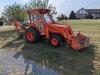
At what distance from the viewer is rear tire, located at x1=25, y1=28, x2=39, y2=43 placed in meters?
17.1

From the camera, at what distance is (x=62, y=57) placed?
13.7m

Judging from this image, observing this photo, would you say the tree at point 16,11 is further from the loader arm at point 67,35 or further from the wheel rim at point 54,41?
the wheel rim at point 54,41

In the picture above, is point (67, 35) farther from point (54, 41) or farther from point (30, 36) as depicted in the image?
point (30, 36)

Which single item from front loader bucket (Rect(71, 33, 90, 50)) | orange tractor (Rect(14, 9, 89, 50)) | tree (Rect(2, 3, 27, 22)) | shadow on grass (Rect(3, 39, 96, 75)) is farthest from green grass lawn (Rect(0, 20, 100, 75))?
tree (Rect(2, 3, 27, 22))

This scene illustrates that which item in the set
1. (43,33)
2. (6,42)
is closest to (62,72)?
(43,33)

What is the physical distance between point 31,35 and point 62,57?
429 cm

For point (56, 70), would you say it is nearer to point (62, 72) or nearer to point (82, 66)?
point (62, 72)

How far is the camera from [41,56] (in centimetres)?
1412

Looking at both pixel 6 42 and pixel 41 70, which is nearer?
pixel 41 70

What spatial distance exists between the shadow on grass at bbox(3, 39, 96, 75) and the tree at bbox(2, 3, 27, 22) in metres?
16.6

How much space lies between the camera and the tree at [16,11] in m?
33.6

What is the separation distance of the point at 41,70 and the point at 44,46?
4.91 metres

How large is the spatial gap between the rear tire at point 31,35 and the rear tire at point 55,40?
135 centimetres

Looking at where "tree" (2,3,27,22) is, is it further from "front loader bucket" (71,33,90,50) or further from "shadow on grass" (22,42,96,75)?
"front loader bucket" (71,33,90,50)
